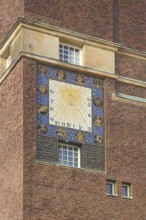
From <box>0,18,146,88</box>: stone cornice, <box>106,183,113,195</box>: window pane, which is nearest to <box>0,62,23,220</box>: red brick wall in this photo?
<box>0,18,146,88</box>: stone cornice

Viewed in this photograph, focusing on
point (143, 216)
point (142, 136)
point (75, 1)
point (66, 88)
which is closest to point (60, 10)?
point (75, 1)

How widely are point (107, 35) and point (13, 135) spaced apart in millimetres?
6180

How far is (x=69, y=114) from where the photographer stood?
121 ft

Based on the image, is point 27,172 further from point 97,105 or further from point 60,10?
point 60,10

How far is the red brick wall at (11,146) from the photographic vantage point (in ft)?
116

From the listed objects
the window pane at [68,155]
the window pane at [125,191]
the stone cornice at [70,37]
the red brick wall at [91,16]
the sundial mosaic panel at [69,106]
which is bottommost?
the window pane at [125,191]

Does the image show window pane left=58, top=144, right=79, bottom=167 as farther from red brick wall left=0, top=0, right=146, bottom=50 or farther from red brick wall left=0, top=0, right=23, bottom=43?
red brick wall left=0, top=0, right=23, bottom=43

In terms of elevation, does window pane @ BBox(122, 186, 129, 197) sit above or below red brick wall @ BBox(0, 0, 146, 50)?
below

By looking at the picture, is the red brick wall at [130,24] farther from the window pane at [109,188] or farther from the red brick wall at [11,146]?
the window pane at [109,188]

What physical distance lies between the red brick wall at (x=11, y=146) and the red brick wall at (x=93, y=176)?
13.7 inches

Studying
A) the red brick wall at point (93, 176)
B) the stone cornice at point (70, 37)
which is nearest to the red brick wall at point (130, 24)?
the stone cornice at point (70, 37)

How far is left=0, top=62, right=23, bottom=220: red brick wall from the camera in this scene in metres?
35.3

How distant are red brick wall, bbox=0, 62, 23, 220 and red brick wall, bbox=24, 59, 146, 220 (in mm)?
348

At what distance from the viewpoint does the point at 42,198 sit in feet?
115
